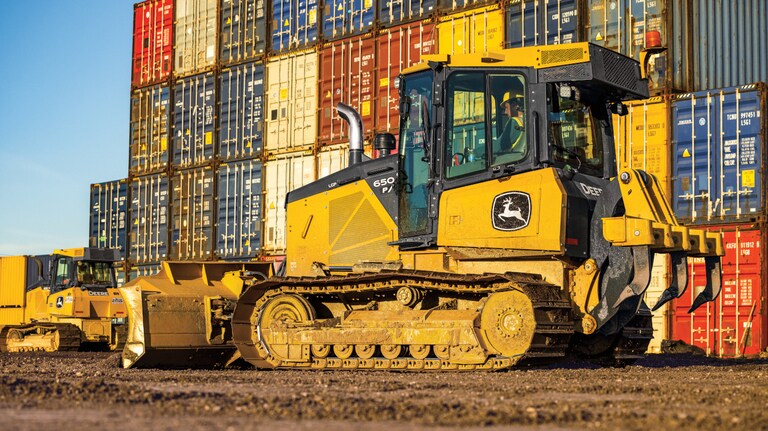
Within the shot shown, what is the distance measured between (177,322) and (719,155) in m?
11.7

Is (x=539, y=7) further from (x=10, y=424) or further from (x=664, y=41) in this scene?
(x=10, y=424)

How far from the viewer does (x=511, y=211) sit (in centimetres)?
1270

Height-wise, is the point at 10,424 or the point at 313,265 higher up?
the point at 313,265

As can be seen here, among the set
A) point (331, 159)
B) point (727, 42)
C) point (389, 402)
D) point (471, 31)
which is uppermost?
point (471, 31)

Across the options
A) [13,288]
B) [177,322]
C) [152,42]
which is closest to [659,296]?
[177,322]

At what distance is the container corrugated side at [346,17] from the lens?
28.3 metres

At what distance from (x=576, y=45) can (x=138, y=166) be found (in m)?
23.0

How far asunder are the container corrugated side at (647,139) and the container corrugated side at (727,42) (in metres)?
1.20

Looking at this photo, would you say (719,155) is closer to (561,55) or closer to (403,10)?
(403,10)

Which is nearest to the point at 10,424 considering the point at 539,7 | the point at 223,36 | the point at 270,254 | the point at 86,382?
the point at 86,382

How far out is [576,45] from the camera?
13.0 meters

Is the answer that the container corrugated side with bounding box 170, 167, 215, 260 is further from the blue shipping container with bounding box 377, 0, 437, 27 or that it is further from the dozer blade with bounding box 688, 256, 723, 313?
the dozer blade with bounding box 688, 256, 723, 313

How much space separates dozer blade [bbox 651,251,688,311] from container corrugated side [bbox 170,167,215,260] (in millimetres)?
18992

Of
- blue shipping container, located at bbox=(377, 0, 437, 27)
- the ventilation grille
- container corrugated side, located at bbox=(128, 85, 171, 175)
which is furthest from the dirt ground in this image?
container corrugated side, located at bbox=(128, 85, 171, 175)
